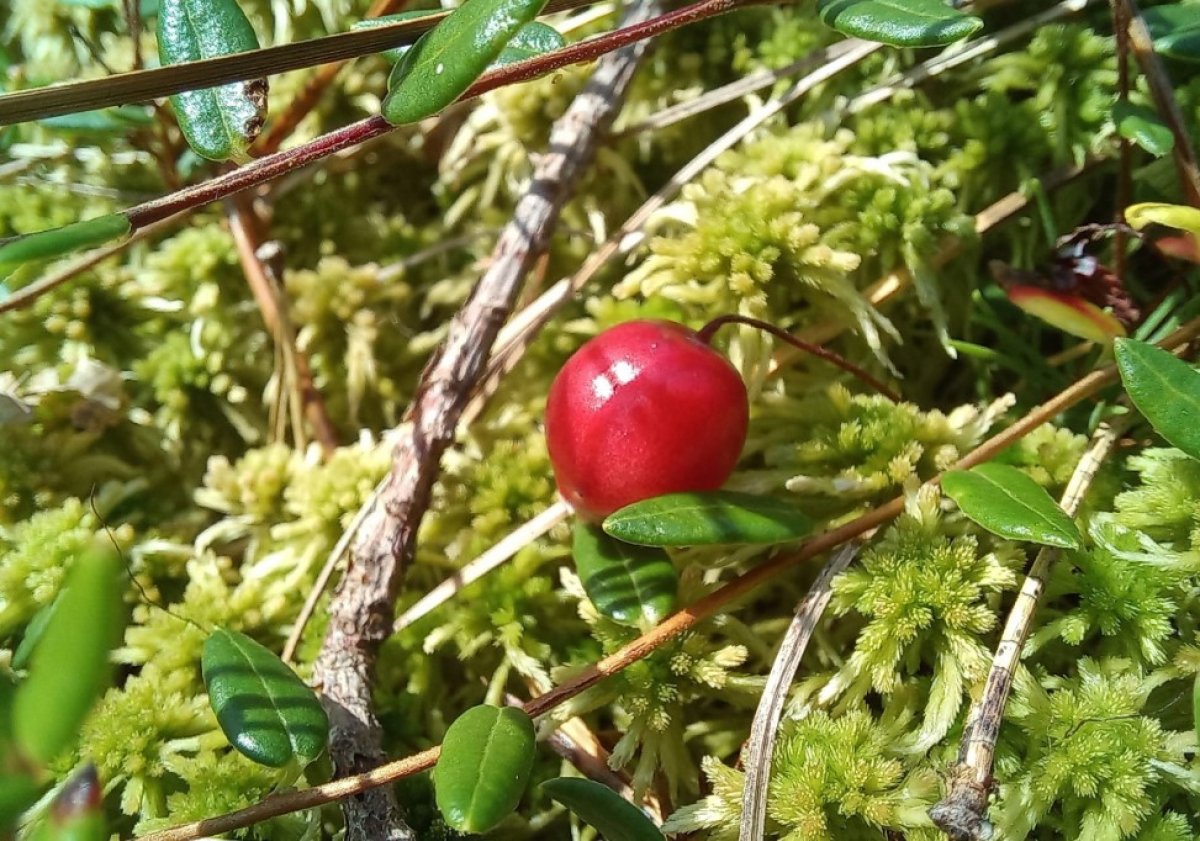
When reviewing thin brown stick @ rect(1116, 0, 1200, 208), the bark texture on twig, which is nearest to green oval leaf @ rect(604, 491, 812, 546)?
the bark texture on twig

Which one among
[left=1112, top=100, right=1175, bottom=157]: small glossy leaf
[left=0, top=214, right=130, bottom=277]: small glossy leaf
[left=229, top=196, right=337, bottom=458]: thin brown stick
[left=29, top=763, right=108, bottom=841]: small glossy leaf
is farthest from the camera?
[left=229, top=196, right=337, bottom=458]: thin brown stick

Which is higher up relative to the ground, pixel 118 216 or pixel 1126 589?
pixel 118 216

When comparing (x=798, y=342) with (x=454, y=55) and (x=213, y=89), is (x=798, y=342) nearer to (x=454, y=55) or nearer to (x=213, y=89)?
(x=454, y=55)

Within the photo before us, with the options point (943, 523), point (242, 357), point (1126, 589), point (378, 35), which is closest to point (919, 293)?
point (943, 523)

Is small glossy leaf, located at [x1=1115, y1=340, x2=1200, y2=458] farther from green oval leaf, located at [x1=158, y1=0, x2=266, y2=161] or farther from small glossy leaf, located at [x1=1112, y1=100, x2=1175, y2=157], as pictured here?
green oval leaf, located at [x1=158, y1=0, x2=266, y2=161]

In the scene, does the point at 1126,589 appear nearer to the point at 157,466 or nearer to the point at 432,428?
the point at 432,428

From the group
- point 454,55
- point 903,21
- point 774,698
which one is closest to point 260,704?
point 774,698

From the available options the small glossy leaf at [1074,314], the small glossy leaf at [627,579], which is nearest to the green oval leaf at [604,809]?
the small glossy leaf at [627,579]
